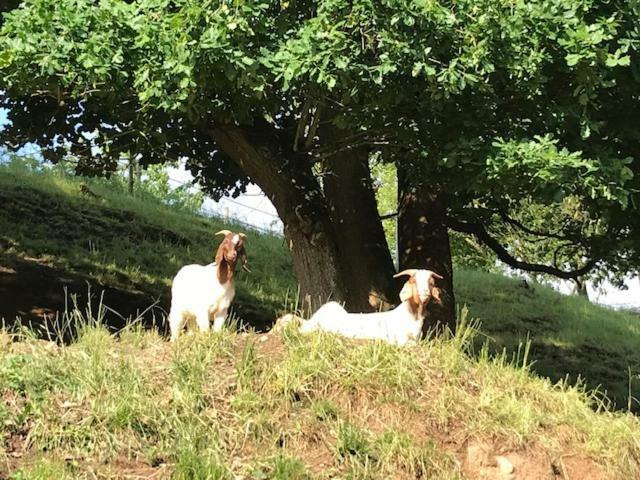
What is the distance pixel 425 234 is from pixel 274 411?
4285 mm

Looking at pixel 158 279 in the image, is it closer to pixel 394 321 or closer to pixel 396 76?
pixel 394 321

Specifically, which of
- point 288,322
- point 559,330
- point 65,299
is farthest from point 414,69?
point 559,330

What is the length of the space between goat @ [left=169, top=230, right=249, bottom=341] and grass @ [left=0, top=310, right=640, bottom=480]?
0.77 ft

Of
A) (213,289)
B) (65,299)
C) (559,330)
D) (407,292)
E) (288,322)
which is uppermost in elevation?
(407,292)

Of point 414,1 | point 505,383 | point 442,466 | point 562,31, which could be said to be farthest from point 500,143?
point 442,466

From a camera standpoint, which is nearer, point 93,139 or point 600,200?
point 600,200

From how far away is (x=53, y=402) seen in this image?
6.04m

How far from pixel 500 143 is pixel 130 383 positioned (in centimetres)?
340

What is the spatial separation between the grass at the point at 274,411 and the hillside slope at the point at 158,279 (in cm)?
340

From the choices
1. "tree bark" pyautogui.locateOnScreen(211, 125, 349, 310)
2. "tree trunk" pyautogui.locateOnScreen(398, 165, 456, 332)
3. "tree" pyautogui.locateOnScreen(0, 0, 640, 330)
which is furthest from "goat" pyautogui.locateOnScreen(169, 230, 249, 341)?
"tree trunk" pyautogui.locateOnScreen(398, 165, 456, 332)

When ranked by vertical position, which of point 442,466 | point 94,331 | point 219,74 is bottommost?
point 442,466

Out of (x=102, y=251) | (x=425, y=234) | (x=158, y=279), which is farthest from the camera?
(x=102, y=251)

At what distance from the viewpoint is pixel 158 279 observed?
13766mm

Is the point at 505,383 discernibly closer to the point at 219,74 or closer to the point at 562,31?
the point at 562,31
